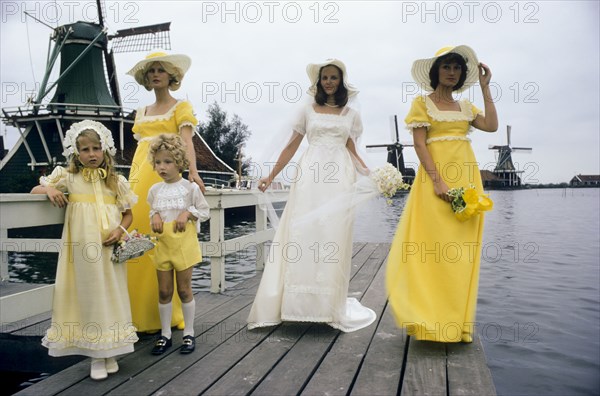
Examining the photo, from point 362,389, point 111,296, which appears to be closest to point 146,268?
point 111,296

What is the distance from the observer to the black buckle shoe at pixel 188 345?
2.93 metres

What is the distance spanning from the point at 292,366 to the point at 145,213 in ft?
4.95

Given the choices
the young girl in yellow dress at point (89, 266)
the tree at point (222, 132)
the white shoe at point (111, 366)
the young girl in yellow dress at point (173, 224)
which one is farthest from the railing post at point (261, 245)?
the tree at point (222, 132)

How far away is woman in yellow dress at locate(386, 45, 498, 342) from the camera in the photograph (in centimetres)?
308

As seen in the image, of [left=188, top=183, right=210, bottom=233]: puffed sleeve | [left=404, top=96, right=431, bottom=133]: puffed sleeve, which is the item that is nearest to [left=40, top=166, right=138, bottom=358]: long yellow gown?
[left=188, top=183, right=210, bottom=233]: puffed sleeve

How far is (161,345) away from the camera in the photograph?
293 cm

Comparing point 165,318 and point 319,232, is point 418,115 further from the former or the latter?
point 165,318

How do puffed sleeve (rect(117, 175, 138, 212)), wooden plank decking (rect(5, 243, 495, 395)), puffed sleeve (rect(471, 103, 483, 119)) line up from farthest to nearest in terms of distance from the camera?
puffed sleeve (rect(471, 103, 483, 119))
puffed sleeve (rect(117, 175, 138, 212))
wooden plank decking (rect(5, 243, 495, 395))

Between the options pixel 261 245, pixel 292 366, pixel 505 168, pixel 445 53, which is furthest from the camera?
pixel 505 168

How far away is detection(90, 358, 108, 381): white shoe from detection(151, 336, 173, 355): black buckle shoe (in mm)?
362

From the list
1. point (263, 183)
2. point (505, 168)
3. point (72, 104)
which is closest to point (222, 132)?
point (72, 104)

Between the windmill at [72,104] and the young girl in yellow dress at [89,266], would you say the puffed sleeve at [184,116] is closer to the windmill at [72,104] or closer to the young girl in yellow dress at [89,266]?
the young girl in yellow dress at [89,266]

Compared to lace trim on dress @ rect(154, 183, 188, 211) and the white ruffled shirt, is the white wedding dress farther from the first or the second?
lace trim on dress @ rect(154, 183, 188, 211)

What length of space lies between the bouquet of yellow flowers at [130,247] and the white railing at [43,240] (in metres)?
0.35
